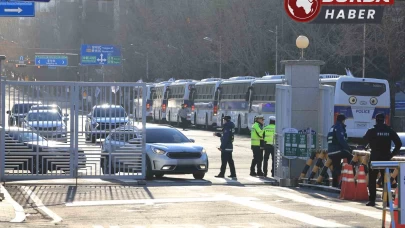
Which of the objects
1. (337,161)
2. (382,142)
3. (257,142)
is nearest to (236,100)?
(257,142)

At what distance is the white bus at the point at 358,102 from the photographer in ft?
127

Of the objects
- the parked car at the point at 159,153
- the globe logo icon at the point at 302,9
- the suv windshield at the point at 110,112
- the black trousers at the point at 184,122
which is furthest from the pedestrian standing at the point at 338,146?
the black trousers at the point at 184,122

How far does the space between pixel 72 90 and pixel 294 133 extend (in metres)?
5.46

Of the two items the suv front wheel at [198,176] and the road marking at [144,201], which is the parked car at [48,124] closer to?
the suv front wheel at [198,176]

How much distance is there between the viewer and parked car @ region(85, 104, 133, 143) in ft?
74.2

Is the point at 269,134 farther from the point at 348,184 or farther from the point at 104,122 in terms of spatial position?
the point at 348,184

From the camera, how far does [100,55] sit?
305ft

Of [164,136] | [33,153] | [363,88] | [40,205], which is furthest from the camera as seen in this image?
[363,88]

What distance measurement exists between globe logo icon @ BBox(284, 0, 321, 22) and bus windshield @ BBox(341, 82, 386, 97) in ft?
51.0

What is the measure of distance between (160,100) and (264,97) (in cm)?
2478

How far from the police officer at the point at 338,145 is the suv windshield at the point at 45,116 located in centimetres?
657

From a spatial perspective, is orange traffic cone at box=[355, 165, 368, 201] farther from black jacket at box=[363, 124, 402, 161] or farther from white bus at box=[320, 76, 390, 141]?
white bus at box=[320, 76, 390, 141]

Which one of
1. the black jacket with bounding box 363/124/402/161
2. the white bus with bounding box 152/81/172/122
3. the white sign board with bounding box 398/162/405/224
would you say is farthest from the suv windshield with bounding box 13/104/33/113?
the white bus with bounding box 152/81/172/122

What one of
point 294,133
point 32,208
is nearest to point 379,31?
point 294,133
